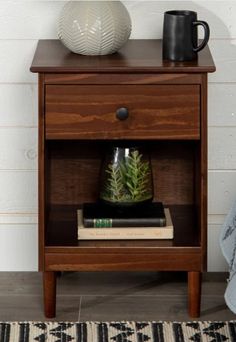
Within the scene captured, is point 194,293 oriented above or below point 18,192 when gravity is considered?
below

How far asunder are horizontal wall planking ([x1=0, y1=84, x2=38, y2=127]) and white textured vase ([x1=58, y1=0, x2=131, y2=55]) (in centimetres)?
27

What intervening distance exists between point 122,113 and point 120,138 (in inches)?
2.5

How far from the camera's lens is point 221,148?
2.62 m

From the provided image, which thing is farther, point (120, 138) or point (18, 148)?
point (18, 148)

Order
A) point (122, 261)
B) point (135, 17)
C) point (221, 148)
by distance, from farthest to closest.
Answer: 1. point (221, 148)
2. point (135, 17)
3. point (122, 261)

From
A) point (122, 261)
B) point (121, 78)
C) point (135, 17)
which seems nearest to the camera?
point (121, 78)

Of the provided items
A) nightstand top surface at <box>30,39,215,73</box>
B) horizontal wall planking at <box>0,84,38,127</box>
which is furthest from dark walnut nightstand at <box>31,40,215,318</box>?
horizontal wall planking at <box>0,84,38,127</box>

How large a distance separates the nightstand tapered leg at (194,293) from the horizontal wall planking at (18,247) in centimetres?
51

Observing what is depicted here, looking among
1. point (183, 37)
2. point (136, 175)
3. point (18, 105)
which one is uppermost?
point (183, 37)

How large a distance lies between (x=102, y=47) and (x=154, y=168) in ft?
1.39

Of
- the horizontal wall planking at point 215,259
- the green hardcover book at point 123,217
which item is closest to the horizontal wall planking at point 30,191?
the horizontal wall planking at point 215,259

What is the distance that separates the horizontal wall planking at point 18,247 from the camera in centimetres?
268

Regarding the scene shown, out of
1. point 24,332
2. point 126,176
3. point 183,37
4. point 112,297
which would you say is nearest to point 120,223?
point 126,176

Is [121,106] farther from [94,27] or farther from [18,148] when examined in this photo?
[18,148]
